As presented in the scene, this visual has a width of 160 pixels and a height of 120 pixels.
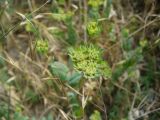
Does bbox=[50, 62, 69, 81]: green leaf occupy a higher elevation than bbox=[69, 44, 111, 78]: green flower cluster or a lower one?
lower

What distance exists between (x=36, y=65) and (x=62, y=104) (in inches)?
10.2

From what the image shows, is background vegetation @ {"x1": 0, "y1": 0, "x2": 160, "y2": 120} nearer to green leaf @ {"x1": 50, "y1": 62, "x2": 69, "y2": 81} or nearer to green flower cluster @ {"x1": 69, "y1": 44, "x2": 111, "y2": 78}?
green leaf @ {"x1": 50, "y1": 62, "x2": 69, "y2": 81}

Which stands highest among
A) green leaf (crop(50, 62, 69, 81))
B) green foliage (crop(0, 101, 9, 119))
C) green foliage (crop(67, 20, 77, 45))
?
green foliage (crop(67, 20, 77, 45))

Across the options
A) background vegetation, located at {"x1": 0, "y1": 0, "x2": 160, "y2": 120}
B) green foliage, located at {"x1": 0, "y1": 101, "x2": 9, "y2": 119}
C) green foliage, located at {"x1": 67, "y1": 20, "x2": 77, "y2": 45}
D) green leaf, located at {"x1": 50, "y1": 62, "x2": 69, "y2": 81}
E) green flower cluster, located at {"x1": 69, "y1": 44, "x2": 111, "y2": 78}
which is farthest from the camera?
green foliage, located at {"x1": 67, "y1": 20, "x2": 77, "y2": 45}

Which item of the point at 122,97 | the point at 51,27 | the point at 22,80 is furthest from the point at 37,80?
the point at 122,97

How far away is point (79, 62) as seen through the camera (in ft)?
4.09

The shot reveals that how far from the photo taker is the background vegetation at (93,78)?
1720 millimetres

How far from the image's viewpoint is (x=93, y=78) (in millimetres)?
1662

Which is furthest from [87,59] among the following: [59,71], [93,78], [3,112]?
[3,112]

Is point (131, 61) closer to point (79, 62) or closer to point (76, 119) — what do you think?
point (76, 119)

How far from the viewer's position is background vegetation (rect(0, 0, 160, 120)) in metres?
1.72

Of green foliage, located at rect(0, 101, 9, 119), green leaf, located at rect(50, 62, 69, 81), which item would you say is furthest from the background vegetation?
green leaf, located at rect(50, 62, 69, 81)

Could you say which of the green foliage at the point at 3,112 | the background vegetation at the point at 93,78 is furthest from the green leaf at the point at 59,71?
the green foliage at the point at 3,112

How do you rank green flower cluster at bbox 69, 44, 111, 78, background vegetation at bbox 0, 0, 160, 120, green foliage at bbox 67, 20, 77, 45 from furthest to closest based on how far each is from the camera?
green foliage at bbox 67, 20, 77, 45
background vegetation at bbox 0, 0, 160, 120
green flower cluster at bbox 69, 44, 111, 78
